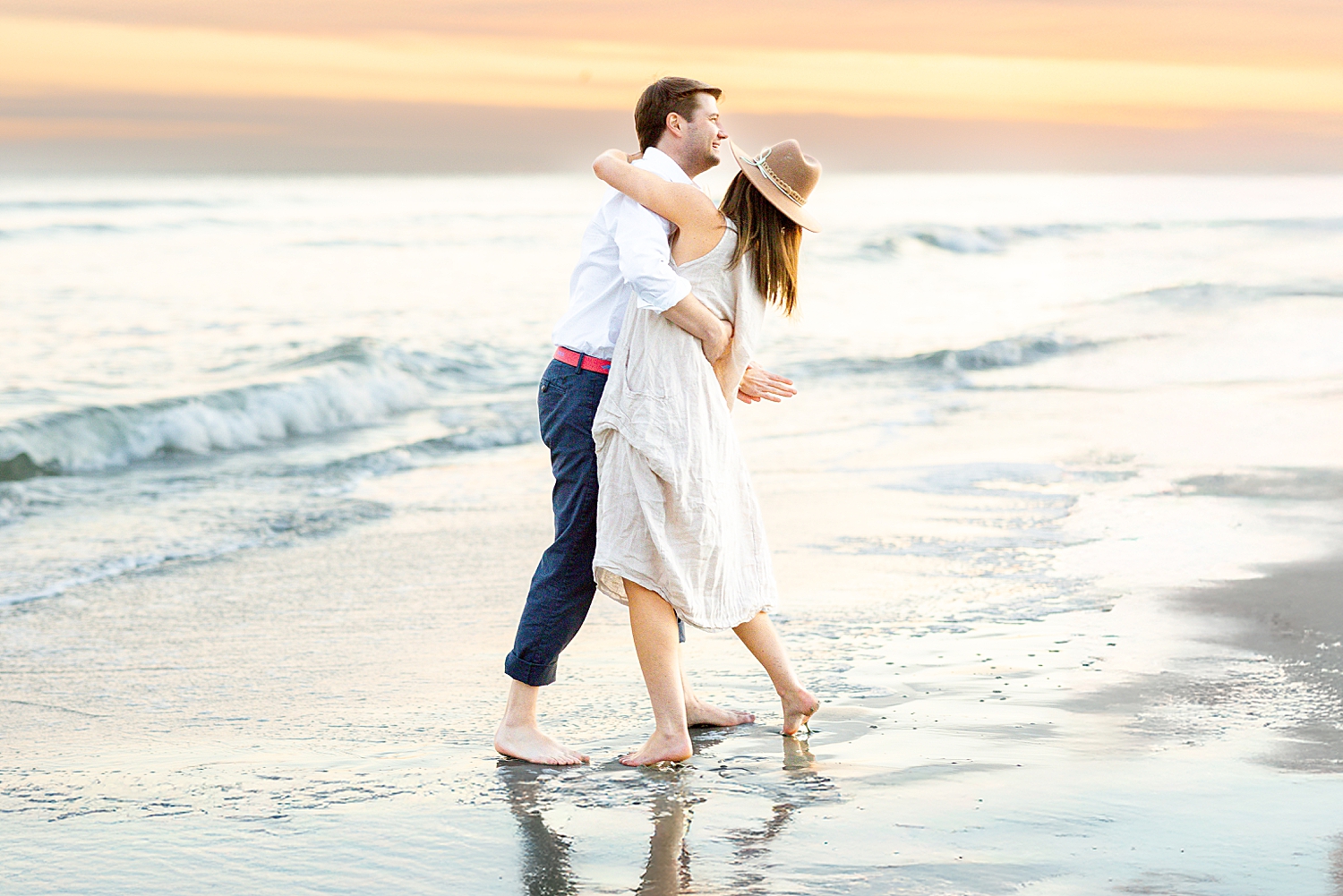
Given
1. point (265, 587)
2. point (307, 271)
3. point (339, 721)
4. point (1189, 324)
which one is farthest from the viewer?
point (307, 271)

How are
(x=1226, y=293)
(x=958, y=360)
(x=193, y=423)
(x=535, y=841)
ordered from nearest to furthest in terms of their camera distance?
(x=535, y=841), (x=193, y=423), (x=958, y=360), (x=1226, y=293)

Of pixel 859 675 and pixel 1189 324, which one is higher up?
pixel 1189 324

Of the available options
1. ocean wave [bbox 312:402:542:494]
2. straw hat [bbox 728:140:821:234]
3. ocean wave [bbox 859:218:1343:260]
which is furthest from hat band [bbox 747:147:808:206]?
ocean wave [bbox 859:218:1343:260]

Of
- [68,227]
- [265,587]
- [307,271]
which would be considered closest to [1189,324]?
[265,587]

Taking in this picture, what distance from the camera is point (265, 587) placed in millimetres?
Answer: 5711

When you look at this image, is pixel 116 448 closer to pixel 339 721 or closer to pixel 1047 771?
pixel 339 721

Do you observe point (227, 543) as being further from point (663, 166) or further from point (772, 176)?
point (772, 176)

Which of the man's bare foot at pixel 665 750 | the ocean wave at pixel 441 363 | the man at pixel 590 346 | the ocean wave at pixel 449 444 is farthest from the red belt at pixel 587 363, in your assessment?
the ocean wave at pixel 441 363

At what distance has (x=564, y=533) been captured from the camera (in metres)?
3.55

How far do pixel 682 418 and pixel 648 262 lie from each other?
1.37ft

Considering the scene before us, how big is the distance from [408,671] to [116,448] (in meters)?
6.62

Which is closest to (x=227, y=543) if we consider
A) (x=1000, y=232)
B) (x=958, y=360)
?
(x=958, y=360)

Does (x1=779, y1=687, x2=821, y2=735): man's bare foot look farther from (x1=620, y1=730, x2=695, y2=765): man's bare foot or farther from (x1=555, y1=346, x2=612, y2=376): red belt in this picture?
(x1=555, y1=346, x2=612, y2=376): red belt

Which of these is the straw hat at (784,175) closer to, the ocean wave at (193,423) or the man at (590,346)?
the man at (590,346)
